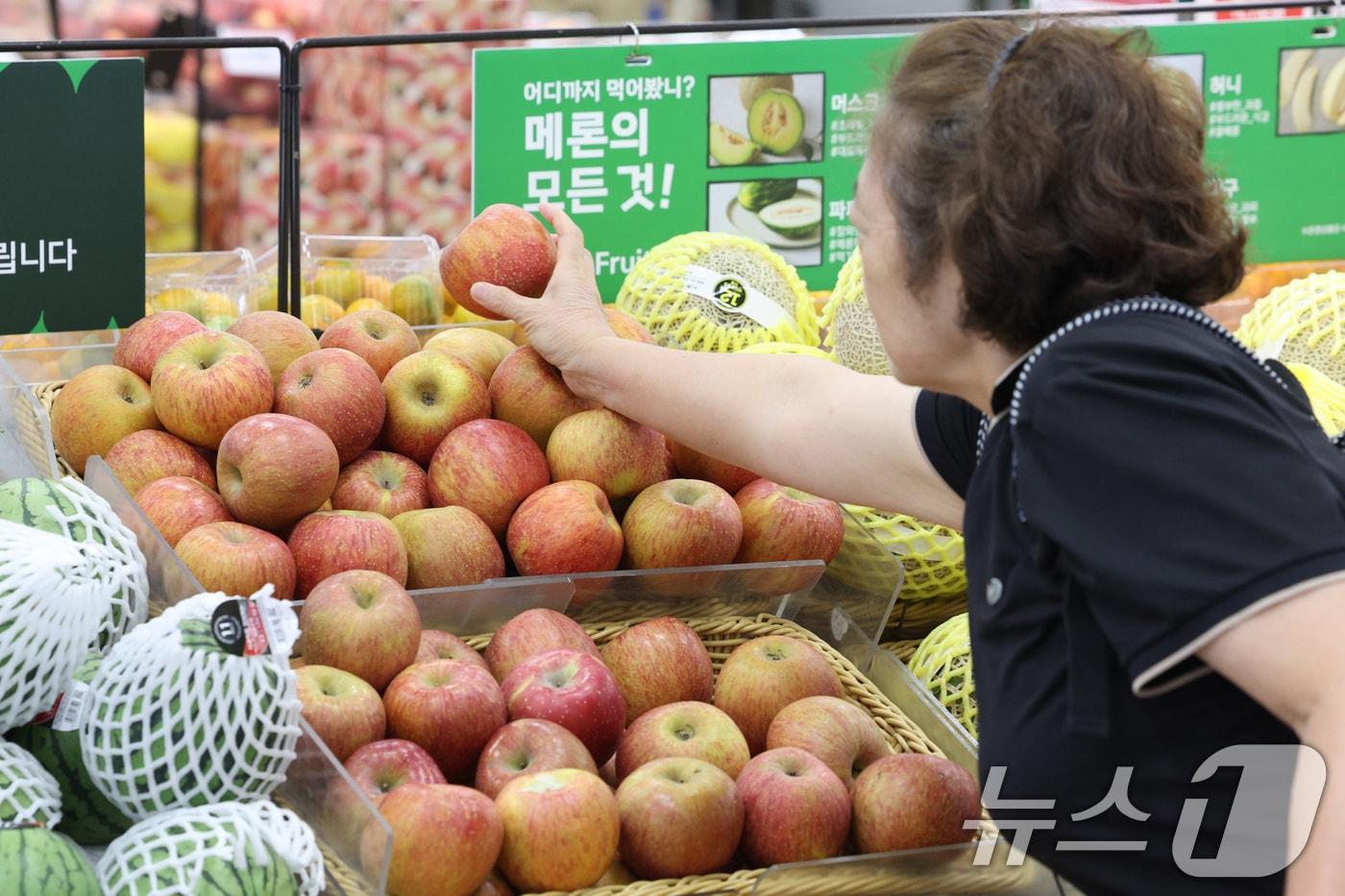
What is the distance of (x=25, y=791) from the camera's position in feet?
4.41

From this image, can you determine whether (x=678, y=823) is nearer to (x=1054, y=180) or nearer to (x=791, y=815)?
(x=791, y=815)

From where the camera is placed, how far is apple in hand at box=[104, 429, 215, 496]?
81.3 inches

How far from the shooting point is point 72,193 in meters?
2.36

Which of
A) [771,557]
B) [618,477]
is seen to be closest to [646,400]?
[618,477]

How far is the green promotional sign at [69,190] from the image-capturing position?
2.30 metres

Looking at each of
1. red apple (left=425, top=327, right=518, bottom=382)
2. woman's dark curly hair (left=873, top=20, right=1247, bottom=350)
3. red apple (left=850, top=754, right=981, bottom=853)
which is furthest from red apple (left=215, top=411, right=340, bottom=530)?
woman's dark curly hair (left=873, top=20, right=1247, bottom=350)

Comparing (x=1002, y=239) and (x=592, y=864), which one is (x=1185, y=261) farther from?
(x=592, y=864)

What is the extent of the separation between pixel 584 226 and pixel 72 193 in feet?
3.14

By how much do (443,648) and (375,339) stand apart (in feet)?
2.22

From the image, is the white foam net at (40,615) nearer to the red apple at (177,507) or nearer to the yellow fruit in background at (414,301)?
the red apple at (177,507)

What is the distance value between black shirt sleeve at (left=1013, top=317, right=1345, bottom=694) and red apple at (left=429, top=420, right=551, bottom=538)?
1.01m

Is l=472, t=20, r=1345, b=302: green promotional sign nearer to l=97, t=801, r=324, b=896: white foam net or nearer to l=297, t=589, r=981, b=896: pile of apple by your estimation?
l=297, t=589, r=981, b=896: pile of apple

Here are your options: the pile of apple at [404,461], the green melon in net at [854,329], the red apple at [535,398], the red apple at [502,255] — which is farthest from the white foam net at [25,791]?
the green melon in net at [854,329]

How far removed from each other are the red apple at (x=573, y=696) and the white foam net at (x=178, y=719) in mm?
375
